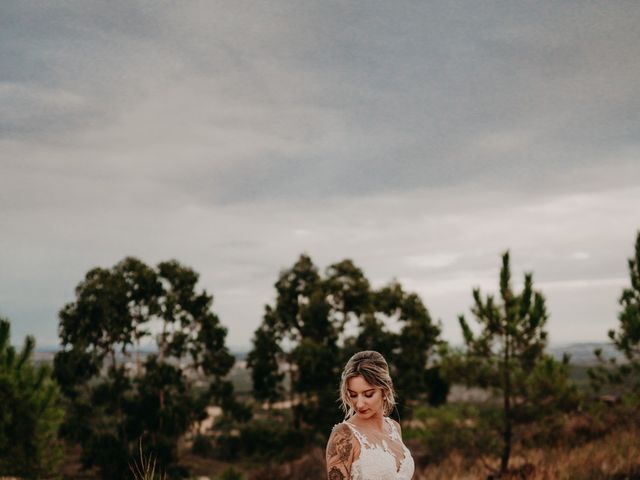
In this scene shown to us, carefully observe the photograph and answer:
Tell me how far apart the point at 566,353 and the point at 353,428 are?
12.9 metres

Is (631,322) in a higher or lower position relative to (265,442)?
higher

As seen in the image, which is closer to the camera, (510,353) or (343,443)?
(343,443)

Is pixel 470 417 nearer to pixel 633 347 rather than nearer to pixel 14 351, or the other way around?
pixel 633 347

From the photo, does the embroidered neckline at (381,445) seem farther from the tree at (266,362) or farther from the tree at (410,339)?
the tree at (266,362)

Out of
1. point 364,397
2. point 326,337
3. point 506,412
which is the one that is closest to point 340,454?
point 364,397

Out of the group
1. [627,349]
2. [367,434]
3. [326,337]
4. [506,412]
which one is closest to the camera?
[367,434]

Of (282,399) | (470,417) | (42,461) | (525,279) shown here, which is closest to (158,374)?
(282,399)

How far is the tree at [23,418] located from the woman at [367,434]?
1660 centimetres

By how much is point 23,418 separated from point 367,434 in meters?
17.1

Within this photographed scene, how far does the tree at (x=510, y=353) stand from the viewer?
11.5m

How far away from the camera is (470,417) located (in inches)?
486

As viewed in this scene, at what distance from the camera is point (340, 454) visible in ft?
8.85

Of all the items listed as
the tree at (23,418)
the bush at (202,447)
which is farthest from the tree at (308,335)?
the tree at (23,418)

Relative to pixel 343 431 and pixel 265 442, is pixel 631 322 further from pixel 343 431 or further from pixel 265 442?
pixel 265 442
